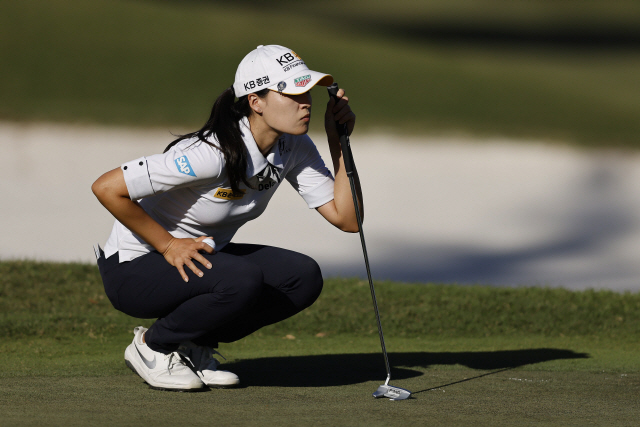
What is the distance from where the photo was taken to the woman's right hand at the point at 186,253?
3.08 m

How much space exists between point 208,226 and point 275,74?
59cm

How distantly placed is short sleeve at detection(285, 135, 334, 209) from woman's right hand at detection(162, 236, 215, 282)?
21.2 inches

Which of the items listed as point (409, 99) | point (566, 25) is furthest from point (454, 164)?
point (566, 25)

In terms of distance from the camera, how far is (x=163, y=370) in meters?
3.16

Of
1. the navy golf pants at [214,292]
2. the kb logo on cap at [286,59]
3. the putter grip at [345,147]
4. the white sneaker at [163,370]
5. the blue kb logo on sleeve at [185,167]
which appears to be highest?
the kb logo on cap at [286,59]

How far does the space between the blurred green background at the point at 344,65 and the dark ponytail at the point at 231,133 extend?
1018 centimetres

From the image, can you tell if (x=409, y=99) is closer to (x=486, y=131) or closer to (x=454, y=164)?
(x=486, y=131)

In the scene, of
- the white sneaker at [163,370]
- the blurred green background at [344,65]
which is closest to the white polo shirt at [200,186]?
the white sneaker at [163,370]

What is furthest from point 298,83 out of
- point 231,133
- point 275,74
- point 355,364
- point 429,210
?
point 429,210

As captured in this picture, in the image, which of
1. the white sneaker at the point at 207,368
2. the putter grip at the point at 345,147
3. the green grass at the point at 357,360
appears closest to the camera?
the green grass at the point at 357,360

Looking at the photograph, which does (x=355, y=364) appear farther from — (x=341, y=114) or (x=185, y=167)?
(x=185, y=167)

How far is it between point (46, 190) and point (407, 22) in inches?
606

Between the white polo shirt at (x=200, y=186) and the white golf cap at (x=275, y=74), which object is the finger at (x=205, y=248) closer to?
the white polo shirt at (x=200, y=186)

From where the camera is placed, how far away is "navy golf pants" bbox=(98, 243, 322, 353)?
3.09 metres
